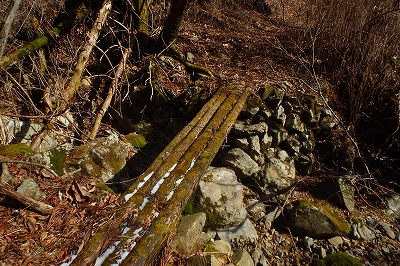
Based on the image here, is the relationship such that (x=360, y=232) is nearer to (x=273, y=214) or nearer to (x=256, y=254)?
(x=273, y=214)

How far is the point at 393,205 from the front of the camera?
462 cm

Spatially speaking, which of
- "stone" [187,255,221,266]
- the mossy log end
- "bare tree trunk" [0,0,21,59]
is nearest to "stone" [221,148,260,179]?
"stone" [187,255,221,266]

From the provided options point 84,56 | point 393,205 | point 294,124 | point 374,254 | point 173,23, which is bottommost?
point 374,254

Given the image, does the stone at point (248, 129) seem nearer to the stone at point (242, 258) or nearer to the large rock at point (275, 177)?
the large rock at point (275, 177)

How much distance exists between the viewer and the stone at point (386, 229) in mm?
4145

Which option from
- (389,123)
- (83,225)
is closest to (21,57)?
(83,225)

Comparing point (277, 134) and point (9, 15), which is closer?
point (9, 15)

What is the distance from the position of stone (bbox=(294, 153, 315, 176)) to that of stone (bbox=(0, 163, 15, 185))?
4.35m

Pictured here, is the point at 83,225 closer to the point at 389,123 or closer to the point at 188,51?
the point at 188,51

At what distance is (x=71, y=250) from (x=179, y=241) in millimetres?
1107

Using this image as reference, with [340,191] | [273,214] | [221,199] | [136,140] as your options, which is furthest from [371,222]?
[136,140]

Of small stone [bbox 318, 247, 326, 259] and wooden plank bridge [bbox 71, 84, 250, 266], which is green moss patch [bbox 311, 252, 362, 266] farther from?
wooden plank bridge [bbox 71, 84, 250, 266]

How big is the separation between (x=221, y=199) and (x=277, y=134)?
1.75 m

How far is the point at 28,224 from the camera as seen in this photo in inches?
106
